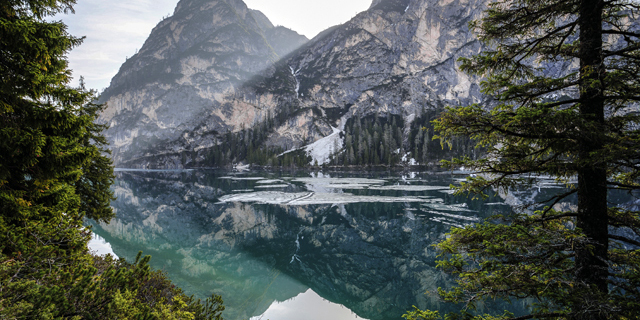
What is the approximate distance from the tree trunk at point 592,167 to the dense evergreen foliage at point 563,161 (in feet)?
0.05

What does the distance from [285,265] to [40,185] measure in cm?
2011

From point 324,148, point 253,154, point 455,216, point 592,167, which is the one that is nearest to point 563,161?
point 592,167

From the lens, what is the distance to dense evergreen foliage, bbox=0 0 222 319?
4.62m

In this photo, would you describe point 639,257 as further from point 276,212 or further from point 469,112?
point 276,212

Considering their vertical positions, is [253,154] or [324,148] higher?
[324,148]

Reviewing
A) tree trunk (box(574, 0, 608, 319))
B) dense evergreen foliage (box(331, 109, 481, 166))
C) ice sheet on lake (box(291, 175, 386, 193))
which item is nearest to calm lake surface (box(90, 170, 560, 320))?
tree trunk (box(574, 0, 608, 319))

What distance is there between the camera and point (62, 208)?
21.8ft

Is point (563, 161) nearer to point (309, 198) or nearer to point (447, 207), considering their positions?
point (447, 207)

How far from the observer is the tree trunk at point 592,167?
14.1ft

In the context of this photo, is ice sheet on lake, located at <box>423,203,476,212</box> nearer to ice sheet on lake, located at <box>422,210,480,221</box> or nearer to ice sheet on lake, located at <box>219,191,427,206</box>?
ice sheet on lake, located at <box>422,210,480,221</box>

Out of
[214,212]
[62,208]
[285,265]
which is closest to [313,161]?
[214,212]

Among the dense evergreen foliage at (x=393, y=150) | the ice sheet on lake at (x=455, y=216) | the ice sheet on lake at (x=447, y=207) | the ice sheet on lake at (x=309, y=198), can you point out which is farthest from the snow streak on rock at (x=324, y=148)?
the ice sheet on lake at (x=455, y=216)

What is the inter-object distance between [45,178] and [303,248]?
23387 mm

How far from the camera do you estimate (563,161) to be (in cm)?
493
